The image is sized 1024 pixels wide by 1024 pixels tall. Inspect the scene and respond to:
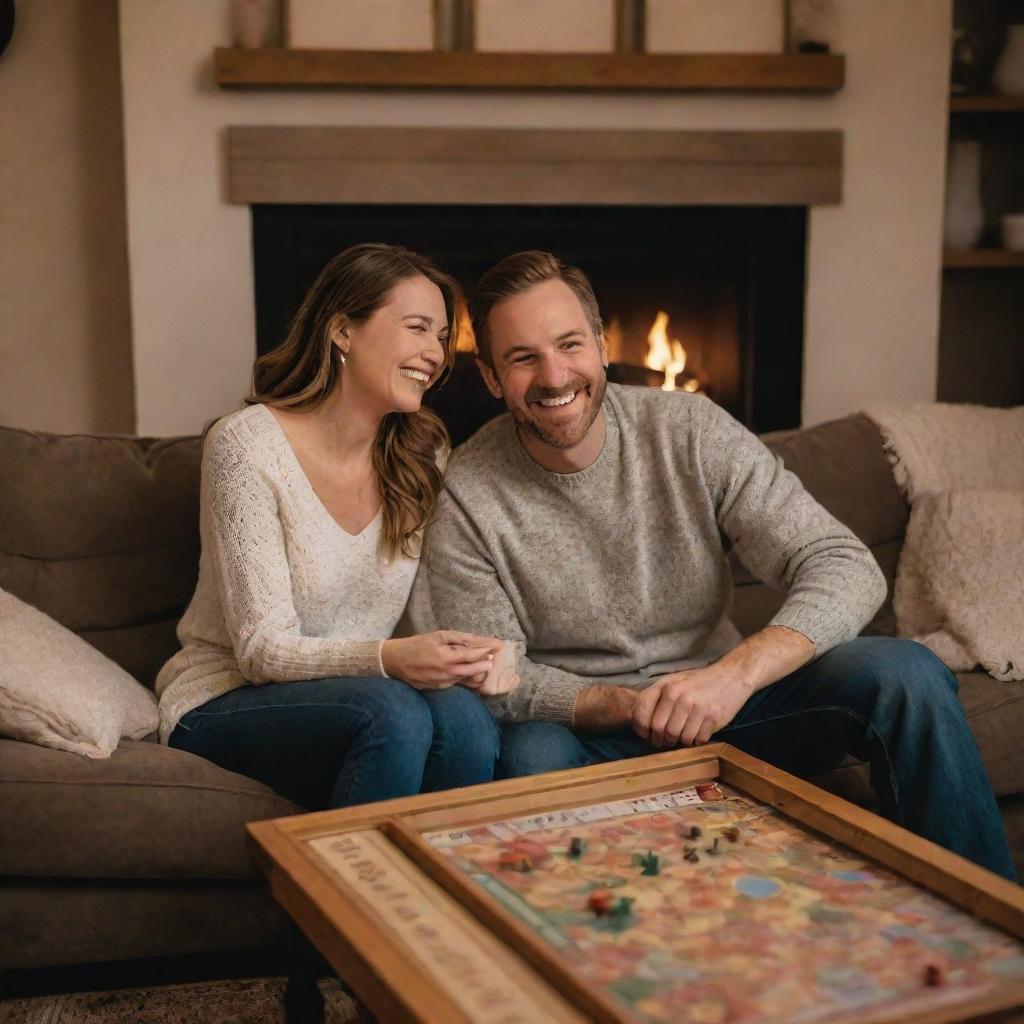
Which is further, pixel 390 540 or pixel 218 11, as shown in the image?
pixel 218 11

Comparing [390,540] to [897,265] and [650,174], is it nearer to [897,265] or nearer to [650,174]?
[650,174]

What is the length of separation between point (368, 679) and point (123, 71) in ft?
7.14

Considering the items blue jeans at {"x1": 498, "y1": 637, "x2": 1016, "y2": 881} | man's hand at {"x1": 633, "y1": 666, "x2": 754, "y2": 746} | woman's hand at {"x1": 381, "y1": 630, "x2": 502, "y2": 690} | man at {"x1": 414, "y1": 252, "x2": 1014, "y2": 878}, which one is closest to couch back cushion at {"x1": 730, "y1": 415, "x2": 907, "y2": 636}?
man at {"x1": 414, "y1": 252, "x2": 1014, "y2": 878}

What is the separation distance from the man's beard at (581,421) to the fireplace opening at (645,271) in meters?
1.45

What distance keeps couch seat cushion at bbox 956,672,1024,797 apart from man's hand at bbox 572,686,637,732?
557 millimetres

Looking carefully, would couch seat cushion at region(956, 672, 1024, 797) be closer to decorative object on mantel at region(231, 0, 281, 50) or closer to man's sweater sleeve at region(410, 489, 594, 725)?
man's sweater sleeve at region(410, 489, 594, 725)

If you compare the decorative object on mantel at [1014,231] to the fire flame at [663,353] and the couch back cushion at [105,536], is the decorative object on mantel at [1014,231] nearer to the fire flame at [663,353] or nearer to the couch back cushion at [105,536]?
the fire flame at [663,353]

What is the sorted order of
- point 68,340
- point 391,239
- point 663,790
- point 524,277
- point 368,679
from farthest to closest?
1. point 68,340
2. point 391,239
3. point 524,277
4. point 368,679
5. point 663,790

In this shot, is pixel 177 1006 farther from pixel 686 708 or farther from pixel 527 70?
pixel 527 70

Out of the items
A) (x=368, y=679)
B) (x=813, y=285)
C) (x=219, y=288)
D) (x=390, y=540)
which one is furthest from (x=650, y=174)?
(x=368, y=679)

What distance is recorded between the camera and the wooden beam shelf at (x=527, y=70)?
10.2ft

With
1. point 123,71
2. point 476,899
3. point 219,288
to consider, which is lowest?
point 476,899

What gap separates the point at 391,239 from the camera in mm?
3369

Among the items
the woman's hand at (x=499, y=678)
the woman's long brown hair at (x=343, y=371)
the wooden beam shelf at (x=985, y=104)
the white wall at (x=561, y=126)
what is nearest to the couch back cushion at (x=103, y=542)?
the woman's long brown hair at (x=343, y=371)
